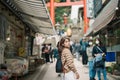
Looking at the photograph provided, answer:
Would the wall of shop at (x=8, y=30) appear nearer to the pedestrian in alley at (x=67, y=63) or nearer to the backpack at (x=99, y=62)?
the backpack at (x=99, y=62)

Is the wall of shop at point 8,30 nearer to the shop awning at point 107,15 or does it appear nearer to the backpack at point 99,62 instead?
the backpack at point 99,62

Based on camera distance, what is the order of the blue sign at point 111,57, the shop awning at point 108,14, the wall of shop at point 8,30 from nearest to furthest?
the shop awning at point 108,14
the wall of shop at point 8,30
the blue sign at point 111,57

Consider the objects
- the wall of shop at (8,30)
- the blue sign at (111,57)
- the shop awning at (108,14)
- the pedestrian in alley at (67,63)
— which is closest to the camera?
the pedestrian in alley at (67,63)

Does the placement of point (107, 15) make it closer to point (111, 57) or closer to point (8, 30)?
point (111, 57)

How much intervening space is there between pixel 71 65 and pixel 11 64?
5.82 metres

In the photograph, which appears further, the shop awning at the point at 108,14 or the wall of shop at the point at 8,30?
the wall of shop at the point at 8,30

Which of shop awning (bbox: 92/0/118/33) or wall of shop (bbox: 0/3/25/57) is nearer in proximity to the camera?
shop awning (bbox: 92/0/118/33)

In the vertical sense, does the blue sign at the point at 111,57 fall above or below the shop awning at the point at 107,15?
below

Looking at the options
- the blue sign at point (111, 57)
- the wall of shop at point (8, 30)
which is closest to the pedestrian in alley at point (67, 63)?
the wall of shop at point (8, 30)

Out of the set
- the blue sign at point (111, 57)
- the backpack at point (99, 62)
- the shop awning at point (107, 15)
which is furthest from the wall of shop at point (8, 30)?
the blue sign at point (111, 57)

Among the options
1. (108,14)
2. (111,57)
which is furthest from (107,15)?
(111,57)

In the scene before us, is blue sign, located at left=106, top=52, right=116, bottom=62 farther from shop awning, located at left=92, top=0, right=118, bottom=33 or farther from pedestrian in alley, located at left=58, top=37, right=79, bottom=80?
pedestrian in alley, located at left=58, top=37, right=79, bottom=80

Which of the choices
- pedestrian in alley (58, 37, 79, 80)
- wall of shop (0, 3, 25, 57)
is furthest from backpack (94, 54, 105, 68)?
pedestrian in alley (58, 37, 79, 80)

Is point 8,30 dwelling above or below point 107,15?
below
